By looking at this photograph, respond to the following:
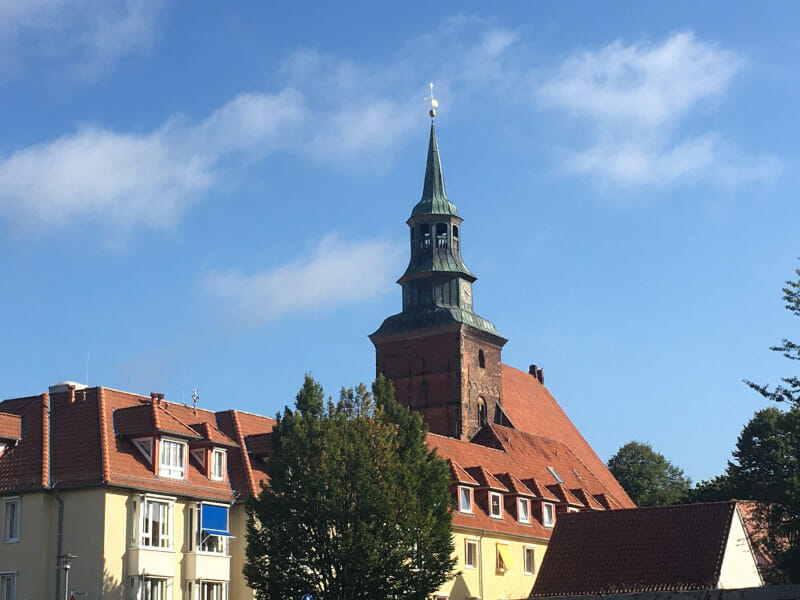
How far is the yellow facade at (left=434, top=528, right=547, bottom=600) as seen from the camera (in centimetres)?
5775

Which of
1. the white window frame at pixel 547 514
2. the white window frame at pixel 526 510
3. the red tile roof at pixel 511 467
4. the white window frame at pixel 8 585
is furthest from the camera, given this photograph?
the white window frame at pixel 547 514

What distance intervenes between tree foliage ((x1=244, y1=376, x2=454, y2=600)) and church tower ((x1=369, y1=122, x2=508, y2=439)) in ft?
134

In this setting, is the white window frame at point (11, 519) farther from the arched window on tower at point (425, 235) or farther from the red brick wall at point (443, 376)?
the arched window on tower at point (425, 235)

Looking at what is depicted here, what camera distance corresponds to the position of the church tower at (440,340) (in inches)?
3398

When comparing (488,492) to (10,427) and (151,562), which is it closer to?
(151,562)

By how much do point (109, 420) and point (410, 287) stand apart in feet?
141

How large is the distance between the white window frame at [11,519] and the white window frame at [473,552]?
2120cm

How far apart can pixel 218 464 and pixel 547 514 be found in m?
23.7

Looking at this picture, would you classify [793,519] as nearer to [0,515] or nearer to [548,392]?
[0,515]

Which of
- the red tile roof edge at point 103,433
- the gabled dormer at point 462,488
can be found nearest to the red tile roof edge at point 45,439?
the red tile roof edge at point 103,433

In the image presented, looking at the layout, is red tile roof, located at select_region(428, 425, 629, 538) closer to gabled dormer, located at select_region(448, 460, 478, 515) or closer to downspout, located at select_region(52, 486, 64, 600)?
gabled dormer, located at select_region(448, 460, 478, 515)

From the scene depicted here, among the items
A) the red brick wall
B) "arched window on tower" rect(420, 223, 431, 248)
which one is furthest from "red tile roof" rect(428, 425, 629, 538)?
"arched window on tower" rect(420, 223, 431, 248)

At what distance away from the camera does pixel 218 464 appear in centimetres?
5028

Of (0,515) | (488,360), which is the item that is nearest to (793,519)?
(0,515)
